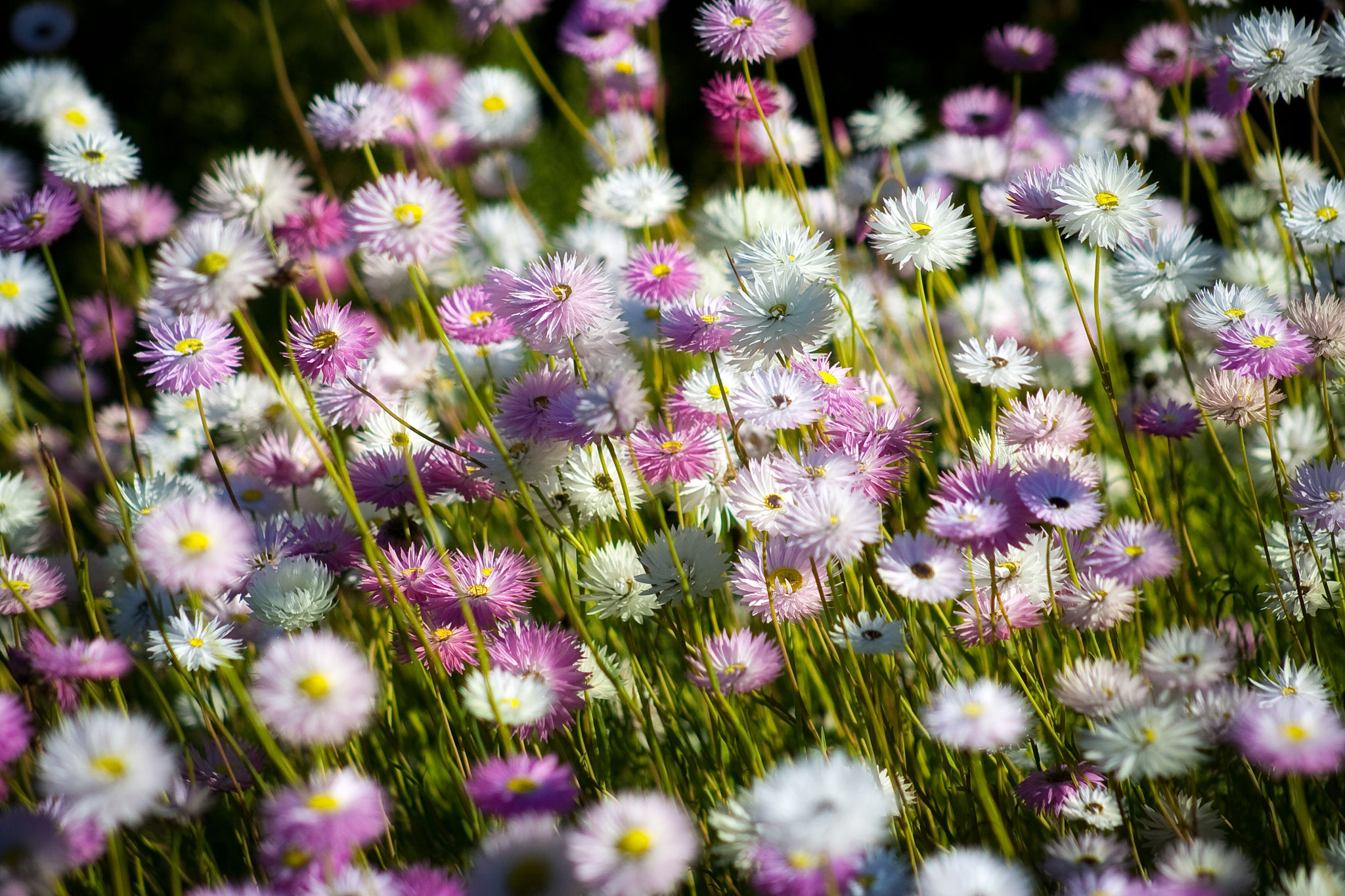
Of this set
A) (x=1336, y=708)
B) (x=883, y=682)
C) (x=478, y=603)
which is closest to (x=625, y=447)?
(x=478, y=603)

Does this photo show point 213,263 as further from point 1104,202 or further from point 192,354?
point 1104,202

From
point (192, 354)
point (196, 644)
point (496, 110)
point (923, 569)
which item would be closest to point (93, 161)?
point (192, 354)

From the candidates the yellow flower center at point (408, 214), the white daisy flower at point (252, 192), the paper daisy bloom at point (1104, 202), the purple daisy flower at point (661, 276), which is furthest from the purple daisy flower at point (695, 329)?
the white daisy flower at point (252, 192)

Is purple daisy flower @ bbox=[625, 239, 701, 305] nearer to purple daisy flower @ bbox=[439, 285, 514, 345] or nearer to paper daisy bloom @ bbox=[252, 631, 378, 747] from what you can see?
purple daisy flower @ bbox=[439, 285, 514, 345]

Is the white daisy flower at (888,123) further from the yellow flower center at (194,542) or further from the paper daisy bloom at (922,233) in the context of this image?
the yellow flower center at (194,542)

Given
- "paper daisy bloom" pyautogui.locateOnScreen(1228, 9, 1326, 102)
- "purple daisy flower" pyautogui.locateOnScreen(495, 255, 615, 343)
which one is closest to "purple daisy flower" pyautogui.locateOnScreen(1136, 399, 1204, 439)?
"paper daisy bloom" pyautogui.locateOnScreen(1228, 9, 1326, 102)
